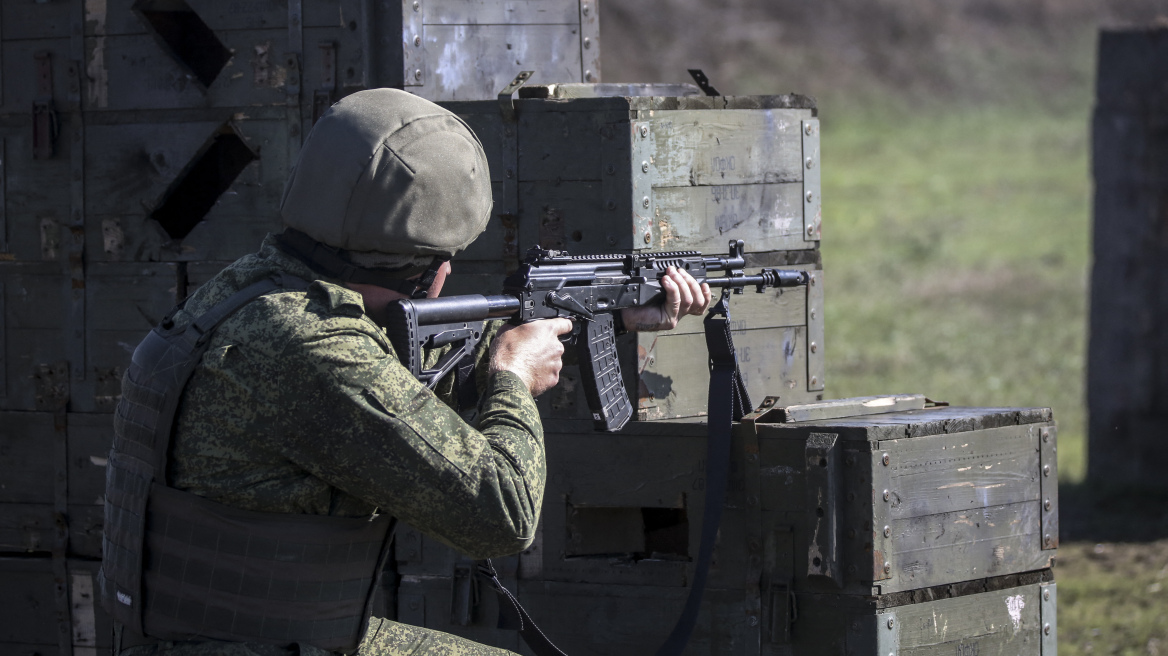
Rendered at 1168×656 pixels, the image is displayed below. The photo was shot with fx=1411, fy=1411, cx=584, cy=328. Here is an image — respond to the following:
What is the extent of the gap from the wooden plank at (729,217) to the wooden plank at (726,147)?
Answer: 31 mm

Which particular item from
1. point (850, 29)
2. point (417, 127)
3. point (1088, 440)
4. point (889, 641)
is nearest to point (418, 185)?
point (417, 127)

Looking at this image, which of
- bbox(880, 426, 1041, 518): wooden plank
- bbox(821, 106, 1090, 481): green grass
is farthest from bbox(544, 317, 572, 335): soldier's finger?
bbox(821, 106, 1090, 481): green grass

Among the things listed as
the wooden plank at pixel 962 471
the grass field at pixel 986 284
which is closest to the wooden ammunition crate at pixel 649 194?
the wooden plank at pixel 962 471

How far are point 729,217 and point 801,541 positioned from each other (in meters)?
1.09

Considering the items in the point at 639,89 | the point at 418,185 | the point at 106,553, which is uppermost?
the point at 639,89

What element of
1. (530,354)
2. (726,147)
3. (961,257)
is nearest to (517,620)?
(530,354)

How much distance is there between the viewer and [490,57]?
4.75m

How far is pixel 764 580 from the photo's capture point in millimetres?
3982

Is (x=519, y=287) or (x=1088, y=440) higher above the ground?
(x=519, y=287)

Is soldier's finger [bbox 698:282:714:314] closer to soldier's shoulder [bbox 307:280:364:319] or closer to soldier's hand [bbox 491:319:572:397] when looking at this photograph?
soldier's hand [bbox 491:319:572:397]

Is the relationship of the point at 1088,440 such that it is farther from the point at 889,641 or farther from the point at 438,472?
the point at 438,472

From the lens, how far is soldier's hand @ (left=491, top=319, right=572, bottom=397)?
3.22 meters

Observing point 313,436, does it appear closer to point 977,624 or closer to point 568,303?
point 568,303

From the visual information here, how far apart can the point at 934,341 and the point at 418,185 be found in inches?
462
